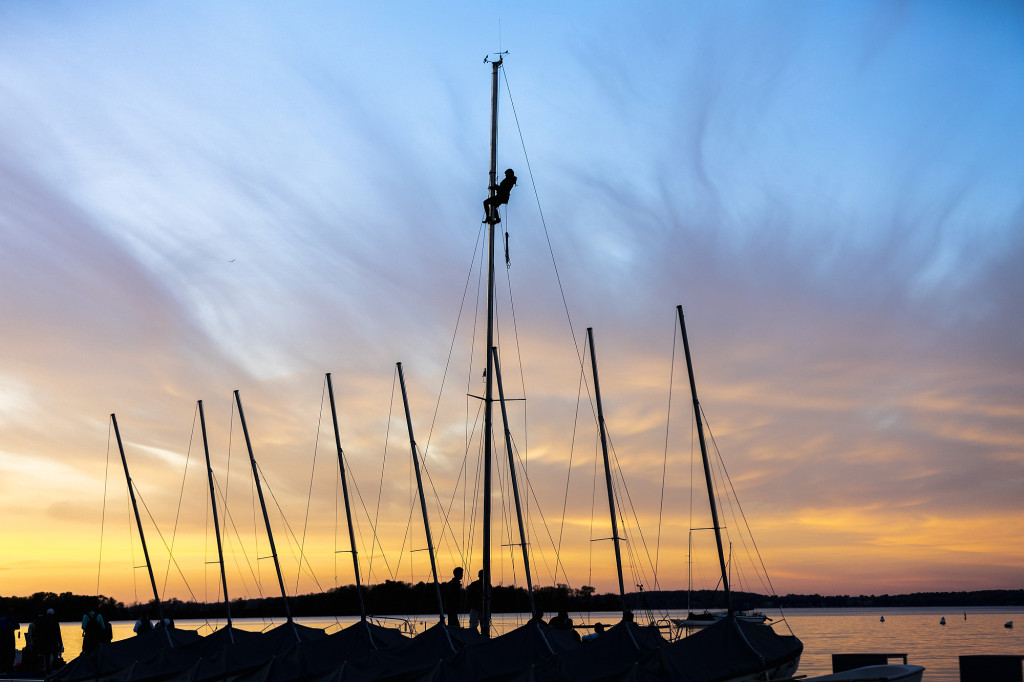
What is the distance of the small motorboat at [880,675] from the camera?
2352cm

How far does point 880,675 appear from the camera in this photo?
79.5 ft

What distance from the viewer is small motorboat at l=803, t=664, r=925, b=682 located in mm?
23516

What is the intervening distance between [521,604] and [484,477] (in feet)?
28.0

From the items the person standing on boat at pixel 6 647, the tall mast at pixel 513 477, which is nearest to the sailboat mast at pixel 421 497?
the tall mast at pixel 513 477

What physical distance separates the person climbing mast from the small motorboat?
20.5m

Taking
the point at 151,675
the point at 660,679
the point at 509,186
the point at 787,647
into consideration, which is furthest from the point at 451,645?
the point at 509,186

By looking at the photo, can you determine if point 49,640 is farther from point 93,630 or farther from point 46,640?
point 93,630

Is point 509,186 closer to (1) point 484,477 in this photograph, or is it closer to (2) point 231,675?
(1) point 484,477

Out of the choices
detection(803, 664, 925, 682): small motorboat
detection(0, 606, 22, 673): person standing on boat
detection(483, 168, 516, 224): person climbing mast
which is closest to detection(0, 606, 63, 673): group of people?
detection(0, 606, 22, 673): person standing on boat

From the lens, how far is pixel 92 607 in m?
A: 40.8

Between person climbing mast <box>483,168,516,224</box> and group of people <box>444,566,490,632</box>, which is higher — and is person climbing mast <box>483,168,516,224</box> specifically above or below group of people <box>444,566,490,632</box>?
above

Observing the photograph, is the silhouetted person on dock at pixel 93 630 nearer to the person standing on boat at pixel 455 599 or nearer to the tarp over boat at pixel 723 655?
the person standing on boat at pixel 455 599

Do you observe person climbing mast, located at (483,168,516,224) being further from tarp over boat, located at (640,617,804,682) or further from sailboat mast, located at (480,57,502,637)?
tarp over boat, located at (640,617,804,682)

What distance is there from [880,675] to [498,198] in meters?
21.3
